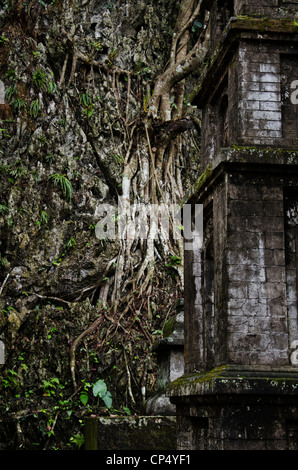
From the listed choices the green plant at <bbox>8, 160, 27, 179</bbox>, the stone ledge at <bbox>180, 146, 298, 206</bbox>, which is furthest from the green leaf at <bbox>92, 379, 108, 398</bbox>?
the stone ledge at <bbox>180, 146, 298, 206</bbox>

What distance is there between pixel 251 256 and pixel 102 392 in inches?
209

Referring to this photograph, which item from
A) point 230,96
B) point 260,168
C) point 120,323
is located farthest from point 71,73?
point 260,168

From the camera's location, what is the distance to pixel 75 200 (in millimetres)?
12320

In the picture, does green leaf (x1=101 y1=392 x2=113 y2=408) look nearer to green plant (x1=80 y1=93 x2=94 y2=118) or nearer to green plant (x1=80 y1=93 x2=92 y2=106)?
green plant (x1=80 y1=93 x2=94 y2=118)

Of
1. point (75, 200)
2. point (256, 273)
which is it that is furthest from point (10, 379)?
point (256, 273)

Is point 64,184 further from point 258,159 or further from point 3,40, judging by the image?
point 258,159

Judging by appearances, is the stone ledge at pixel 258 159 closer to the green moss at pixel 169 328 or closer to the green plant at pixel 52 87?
the green moss at pixel 169 328

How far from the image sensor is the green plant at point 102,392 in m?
10.0

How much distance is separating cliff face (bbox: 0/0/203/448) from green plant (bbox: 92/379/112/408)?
342 millimetres

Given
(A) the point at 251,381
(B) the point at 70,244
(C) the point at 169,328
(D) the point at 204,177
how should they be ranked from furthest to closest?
1. (B) the point at 70,244
2. (C) the point at 169,328
3. (D) the point at 204,177
4. (A) the point at 251,381

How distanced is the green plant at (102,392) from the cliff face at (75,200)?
0.34m

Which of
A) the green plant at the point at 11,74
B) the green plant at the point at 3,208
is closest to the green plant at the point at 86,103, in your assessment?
the green plant at the point at 11,74

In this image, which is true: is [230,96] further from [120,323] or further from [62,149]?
[62,149]

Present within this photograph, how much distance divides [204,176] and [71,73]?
7.57m
